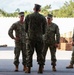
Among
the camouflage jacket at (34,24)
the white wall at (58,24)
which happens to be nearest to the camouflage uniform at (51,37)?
the camouflage jacket at (34,24)

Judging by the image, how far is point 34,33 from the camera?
11.9m

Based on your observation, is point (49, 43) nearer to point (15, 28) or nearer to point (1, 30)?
point (15, 28)

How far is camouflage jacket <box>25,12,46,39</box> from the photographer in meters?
11.9

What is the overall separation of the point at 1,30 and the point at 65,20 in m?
7.21

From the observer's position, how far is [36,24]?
11.9m

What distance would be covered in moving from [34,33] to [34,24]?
248 millimetres

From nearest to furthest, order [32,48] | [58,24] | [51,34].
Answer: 1. [32,48]
2. [51,34]
3. [58,24]

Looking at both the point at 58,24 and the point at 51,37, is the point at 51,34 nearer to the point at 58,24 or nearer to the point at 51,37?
the point at 51,37

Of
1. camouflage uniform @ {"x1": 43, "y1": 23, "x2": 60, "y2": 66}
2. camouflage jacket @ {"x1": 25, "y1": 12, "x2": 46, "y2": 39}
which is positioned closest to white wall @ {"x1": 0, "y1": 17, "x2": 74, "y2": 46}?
camouflage uniform @ {"x1": 43, "y1": 23, "x2": 60, "y2": 66}

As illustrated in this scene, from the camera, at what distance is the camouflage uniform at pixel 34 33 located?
39.0ft

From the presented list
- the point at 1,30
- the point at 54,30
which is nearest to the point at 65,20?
the point at 1,30

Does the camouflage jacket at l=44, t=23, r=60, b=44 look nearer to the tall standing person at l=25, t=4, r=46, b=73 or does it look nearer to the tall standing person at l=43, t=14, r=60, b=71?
the tall standing person at l=43, t=14, r=60, b=71

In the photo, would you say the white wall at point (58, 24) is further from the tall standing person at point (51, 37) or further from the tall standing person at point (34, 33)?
the tall standing person at point (34, 33)

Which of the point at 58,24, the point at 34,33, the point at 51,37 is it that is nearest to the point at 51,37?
the point at 51,37
